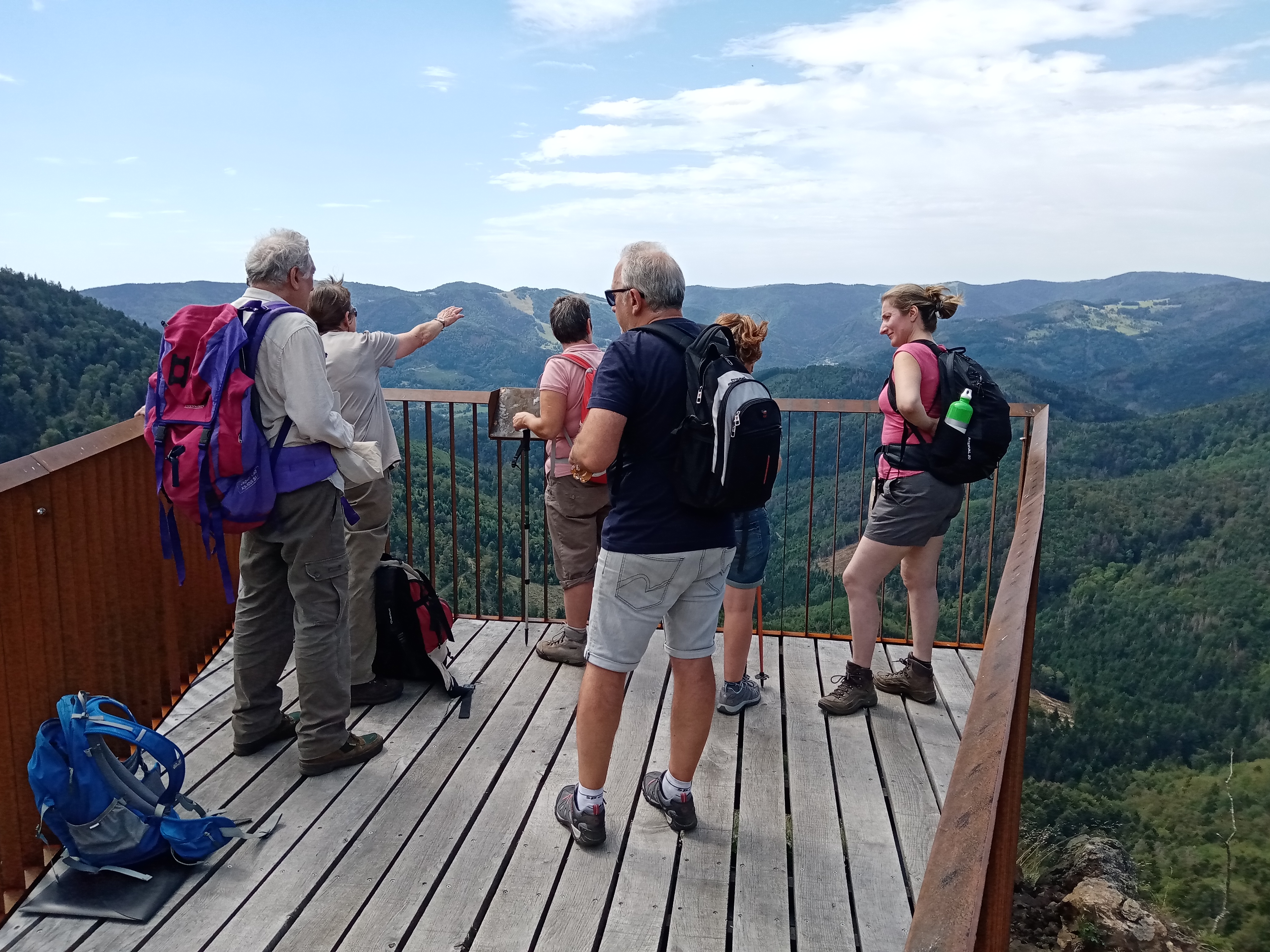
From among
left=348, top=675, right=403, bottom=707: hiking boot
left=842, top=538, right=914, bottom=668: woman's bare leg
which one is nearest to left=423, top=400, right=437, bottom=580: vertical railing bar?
left=348, top=675, right=403, bottom=707: hiking boot

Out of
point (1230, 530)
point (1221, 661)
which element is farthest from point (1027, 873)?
point (1230, 530)

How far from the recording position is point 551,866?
2.67 meters

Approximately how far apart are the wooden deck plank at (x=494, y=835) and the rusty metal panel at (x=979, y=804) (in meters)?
1.48

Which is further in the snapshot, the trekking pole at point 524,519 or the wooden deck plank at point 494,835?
the trekking pole at point 524,519

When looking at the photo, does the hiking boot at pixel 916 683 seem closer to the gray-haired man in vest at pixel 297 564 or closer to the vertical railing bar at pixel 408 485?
the gray-haired man in vest at pixel 297 564

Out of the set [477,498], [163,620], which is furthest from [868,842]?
[163,620]

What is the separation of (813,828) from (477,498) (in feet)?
5.80

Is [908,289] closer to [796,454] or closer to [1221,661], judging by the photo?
[1221,661]

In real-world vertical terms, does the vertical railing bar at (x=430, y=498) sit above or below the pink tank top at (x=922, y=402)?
below

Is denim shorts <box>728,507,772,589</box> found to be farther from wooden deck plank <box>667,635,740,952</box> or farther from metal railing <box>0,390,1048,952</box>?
wooden deck plank <box>667,635,740,952</box>

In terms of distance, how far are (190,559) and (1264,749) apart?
35.3 metres

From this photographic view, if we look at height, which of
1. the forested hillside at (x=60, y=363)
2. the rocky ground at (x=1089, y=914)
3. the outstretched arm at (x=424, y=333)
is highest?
the outstretched arm at (x=424, y=333)

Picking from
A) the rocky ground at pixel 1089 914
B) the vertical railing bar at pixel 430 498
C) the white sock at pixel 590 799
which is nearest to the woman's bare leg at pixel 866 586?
the white sock at pixel 590 799

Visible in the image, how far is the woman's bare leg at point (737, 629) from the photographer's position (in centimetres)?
343
